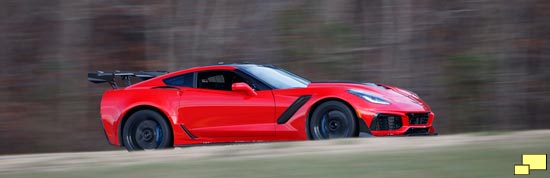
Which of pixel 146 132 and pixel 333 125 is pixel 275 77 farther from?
pixel 146 132

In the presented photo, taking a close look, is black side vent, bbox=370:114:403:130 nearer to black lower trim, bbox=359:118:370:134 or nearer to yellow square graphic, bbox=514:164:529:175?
black lower trim, bbox=359:118:370:134

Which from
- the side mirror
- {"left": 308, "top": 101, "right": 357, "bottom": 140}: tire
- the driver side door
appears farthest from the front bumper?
the side mirror

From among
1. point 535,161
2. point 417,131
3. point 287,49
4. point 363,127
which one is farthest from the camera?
point 287,49

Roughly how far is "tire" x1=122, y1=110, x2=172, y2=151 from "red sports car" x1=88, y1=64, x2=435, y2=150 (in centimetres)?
1

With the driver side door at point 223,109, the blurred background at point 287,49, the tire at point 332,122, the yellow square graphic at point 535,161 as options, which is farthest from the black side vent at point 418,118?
the blurred background at point 287,49

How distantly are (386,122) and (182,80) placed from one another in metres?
2.86

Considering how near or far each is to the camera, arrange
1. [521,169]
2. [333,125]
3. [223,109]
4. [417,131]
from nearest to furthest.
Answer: [521,169] → [333,125] → [417,131] → [223,109]

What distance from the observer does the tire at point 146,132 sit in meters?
11.6

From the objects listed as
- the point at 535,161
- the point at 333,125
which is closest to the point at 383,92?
the point at 333,125

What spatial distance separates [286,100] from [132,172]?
3.40 metres

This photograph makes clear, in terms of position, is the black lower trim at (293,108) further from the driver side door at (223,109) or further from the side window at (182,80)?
the side window at (182,80)

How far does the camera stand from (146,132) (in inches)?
462

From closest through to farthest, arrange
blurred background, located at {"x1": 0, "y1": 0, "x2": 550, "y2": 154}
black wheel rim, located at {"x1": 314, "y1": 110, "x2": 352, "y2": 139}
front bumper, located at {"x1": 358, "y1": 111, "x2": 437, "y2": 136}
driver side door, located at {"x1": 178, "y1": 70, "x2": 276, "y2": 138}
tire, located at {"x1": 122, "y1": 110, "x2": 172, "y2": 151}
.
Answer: front bumper, located at {"x1": 358, "y1": 111, "x2": 437, "y2": 136}
black wheel rim, located at {"x1": 314, "y1": 110, "x2": 352, "y2": 139}
driver side door, located at {"x1": 178, "y1": 70, "x2": 276, "y2": 138}
tire, located at {"x1": 122, "y1": 110, "x2": 172, "y2": 151}
blurred background, located at {"x1": 0, "y1": 0, "x2": 550, "y2": 154}

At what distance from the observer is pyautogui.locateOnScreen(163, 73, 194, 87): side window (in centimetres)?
1171
